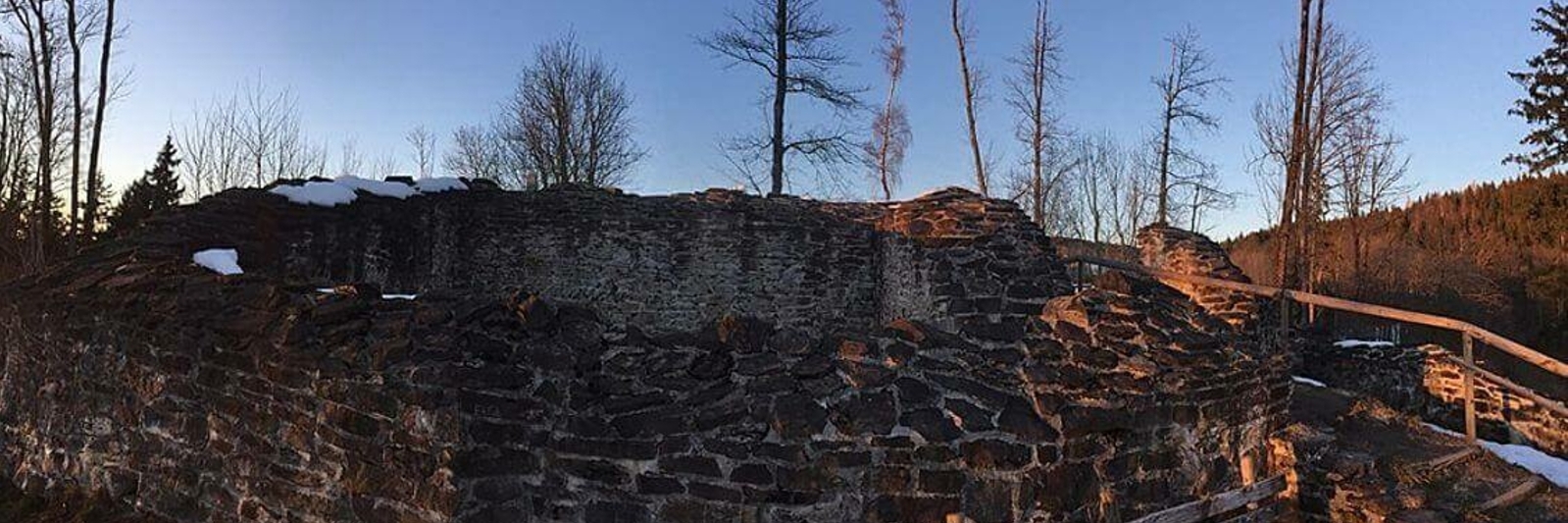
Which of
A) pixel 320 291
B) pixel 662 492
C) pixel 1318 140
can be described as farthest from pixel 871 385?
pixel 1318 140

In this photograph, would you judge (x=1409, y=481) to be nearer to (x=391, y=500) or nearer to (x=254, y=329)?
(x=391, y=500)

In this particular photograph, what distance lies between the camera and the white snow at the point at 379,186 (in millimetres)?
→ 8375

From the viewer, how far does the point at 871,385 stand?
11.3 feet

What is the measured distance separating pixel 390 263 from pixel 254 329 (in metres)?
4.78

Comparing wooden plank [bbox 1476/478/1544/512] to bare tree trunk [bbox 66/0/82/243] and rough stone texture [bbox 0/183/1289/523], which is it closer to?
rough stone texture [bbox 0/183/1289/523]

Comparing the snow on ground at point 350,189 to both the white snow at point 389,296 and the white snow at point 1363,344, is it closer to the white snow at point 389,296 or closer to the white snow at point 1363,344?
the white snow at point 389,296

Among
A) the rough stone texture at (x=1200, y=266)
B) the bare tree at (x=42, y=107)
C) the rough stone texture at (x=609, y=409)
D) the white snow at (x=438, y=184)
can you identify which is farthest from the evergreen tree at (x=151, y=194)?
the rough stone texture at (x=1200, y=266)

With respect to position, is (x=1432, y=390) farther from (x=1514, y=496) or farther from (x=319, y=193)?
(x=319, y=193)

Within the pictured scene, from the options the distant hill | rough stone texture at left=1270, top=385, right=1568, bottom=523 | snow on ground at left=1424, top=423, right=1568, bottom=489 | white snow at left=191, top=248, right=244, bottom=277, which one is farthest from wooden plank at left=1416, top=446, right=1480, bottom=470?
the distant hill

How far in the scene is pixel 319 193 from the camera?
7.74 m

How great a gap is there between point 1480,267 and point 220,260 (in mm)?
28919

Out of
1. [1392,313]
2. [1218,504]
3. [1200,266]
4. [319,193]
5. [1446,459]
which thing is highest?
[319,193]

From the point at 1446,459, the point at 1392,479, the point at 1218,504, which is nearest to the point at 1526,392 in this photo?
the point at 1446,459

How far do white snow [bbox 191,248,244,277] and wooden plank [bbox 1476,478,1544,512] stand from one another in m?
8.23
